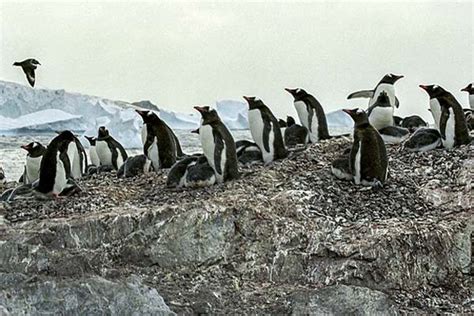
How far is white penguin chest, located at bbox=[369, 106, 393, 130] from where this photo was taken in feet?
26.1

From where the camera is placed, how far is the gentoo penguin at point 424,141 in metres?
7.05

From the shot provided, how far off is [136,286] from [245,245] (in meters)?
0.92

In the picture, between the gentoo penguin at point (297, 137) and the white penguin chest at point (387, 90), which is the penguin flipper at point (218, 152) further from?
the white penguin chest at point (387, 90)

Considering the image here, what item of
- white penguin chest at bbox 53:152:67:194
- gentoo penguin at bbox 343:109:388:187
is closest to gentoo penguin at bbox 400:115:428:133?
gentoo penguin at bbox 343:109:388:187

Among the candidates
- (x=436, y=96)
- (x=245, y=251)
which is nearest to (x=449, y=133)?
(x=436, y=96)

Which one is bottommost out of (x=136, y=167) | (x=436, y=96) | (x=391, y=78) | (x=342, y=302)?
(x=342, y=302)

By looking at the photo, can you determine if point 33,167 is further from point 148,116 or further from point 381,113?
point 381,113

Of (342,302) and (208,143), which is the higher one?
(208,143)

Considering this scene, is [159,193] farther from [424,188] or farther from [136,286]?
[424,188]

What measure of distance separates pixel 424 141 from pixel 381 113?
3.22 ft

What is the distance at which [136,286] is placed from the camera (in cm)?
476

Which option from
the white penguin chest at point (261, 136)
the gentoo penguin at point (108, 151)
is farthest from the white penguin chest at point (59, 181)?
the gentoo penguin at point (108, 151)

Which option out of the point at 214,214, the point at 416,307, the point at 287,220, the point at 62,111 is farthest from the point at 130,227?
the point at 62,111

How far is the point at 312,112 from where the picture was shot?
27.8ft
